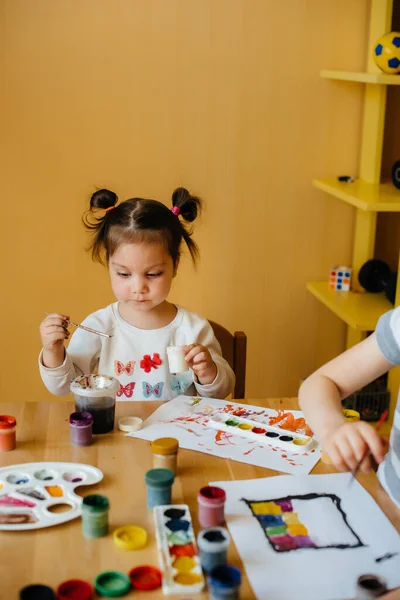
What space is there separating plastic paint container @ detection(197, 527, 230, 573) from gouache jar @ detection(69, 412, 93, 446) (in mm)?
413

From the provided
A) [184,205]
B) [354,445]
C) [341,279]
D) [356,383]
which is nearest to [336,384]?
[356,383]

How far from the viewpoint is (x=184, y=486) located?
4.05 ft

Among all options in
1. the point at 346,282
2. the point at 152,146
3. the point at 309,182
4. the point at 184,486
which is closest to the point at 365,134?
the point at 309,182

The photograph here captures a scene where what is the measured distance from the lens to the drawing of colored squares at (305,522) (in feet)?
3.52

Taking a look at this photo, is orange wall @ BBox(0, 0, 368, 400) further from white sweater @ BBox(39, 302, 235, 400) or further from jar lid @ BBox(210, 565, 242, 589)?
jar lid @ BBox(210, 565, 242, 589)

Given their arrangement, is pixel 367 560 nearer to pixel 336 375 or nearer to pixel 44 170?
pixel 336 375

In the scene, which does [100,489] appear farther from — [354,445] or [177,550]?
[354,445]

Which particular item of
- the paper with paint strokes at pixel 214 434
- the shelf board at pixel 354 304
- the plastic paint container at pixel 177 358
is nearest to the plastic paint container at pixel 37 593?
the paper with paint strokes at pixel 214 434

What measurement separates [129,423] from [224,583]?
559 millimetres

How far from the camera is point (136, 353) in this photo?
1.87m

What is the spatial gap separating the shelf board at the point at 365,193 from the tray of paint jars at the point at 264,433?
1.04m

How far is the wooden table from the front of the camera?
1.00 m

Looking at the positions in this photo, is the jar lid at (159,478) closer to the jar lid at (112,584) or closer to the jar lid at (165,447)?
Result: the jar lid at (165,447)

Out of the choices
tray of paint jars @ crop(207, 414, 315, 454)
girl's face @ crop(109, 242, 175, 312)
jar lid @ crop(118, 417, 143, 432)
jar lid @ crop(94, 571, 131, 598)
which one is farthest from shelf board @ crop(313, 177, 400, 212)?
jar lid @ crop(94, 571, 131, 598)
